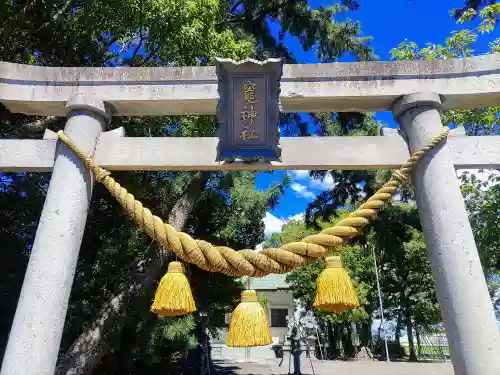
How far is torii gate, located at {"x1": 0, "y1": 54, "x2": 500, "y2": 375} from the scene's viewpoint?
2.71 meters

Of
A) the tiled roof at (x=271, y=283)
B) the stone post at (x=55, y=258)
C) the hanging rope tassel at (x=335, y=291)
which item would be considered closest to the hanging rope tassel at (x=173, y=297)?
the stone post at (x=55, y=258)

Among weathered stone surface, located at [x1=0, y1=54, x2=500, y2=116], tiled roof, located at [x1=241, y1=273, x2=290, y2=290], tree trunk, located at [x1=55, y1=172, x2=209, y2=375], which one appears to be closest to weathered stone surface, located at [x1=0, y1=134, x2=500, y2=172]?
weathered stone surface, located at [x1=0, y1=54, x2=500, y2=116]

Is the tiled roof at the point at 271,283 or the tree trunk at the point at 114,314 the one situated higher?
the tiled roof at the point at 271,283

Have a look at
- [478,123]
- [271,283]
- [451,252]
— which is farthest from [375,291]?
[451,252]

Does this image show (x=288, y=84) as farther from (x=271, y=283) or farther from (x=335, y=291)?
(x=271, y=283)

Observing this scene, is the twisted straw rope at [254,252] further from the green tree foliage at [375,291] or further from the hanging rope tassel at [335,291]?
the green tree foliage at [375,291]

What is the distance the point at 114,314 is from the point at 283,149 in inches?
181

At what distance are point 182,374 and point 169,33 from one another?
29.1 feet

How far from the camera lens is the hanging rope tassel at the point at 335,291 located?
2719 mm

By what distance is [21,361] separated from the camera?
261 cm

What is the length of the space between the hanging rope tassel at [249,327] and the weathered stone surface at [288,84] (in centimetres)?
173

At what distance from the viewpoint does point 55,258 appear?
287 centimetres

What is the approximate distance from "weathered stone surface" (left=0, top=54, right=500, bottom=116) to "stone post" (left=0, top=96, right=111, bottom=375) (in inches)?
9.0

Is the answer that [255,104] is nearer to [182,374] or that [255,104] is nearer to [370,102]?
[370,102]
